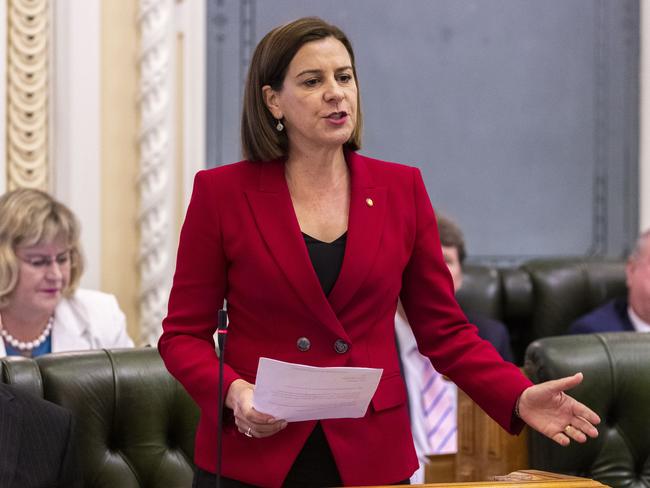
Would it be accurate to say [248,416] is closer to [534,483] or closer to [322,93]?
[534,483]

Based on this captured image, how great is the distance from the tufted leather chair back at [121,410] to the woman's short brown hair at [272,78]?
32.7 inches

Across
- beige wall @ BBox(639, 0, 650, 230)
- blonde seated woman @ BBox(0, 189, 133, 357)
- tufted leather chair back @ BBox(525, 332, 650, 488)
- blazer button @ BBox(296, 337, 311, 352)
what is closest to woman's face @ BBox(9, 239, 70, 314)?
blonde seated woman @ BBox(0, 189, 133, 357)

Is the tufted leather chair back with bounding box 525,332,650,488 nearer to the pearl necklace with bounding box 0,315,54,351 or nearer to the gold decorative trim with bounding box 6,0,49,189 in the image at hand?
the pearl necklace with bounding box 0,315,54,351

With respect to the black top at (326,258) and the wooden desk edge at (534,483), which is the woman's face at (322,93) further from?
the wooden desk edge at (534,483)

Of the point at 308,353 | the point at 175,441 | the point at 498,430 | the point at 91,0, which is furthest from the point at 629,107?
the point at 308,353

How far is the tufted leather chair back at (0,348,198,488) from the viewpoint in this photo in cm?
258

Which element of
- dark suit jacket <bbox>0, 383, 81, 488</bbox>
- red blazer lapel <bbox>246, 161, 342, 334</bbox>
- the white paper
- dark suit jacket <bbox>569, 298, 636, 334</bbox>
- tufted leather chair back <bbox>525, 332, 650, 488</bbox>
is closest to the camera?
the white paper

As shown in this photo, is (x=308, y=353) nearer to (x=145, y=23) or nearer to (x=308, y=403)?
(x=308, y=403)

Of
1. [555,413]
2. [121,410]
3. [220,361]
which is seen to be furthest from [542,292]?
[220,361]

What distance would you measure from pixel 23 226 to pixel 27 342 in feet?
1.28

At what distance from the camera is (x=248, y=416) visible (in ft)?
5.78

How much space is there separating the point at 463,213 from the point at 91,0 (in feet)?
6.94

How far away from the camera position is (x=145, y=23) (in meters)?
4.39

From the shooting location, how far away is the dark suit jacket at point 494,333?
407cm
